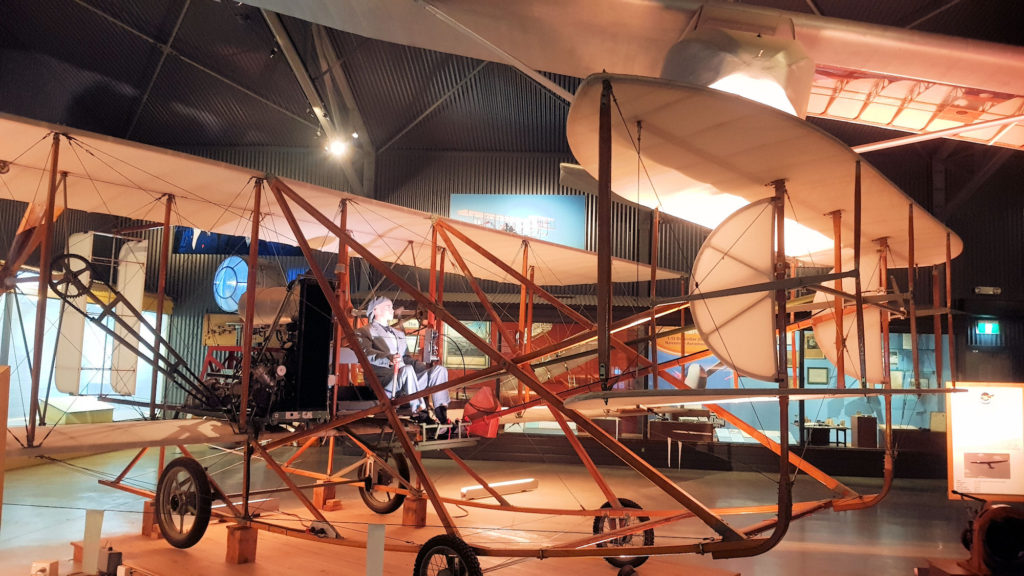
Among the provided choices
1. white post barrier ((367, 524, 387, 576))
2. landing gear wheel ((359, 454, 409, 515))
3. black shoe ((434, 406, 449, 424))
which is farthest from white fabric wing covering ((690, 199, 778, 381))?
landing gear wheel ((359, 454, 409, 515))

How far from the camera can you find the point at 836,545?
7344 mm

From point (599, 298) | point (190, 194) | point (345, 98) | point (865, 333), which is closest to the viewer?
point (599, 298)

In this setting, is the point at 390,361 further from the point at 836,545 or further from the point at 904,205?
the point at 836,545

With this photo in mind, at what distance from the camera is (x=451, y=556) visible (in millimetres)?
4281

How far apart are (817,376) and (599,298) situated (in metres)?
11.3

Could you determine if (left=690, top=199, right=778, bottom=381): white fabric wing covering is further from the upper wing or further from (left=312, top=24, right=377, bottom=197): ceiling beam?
(left=312, top=24, right=377, bottom=197): ceiling beam

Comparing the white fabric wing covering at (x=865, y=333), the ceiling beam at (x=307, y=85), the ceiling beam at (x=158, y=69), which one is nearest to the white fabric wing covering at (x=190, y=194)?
the white fabric wing covering at (x=865, y=333)

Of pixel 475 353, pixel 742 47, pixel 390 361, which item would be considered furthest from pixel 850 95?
pixel 475 353

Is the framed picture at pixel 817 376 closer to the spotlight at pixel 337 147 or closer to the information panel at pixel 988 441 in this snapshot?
the information panel at pixel 988 441

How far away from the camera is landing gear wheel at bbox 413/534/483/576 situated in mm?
4078

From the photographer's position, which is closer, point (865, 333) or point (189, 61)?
point (865, 333)

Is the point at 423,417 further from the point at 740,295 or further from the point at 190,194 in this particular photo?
the point at 740,295

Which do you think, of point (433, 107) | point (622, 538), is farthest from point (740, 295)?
point (433, 107)

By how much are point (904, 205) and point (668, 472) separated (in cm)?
938
